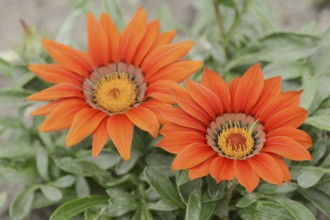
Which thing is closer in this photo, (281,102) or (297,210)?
(281,102)

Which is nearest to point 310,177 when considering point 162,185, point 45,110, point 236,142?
point 236,142

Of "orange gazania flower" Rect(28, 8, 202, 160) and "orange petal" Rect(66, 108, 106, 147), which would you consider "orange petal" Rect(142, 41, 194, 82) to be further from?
"orange petal" Rect(66, 108, 106, 147)

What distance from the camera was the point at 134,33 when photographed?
221 cm

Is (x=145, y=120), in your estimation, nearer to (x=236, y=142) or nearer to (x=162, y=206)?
(x=236, y=142)

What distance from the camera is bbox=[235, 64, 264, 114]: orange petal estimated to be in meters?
1.93

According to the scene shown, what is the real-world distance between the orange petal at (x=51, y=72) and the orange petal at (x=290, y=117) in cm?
81

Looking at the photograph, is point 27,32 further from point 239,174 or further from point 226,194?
point 239,174

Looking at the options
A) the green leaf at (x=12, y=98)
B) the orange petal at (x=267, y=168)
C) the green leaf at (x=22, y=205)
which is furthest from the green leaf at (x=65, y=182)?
the orange petal at (x=267, y=168)

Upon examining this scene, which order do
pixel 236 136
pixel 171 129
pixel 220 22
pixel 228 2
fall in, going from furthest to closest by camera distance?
pixel 220 22
pixel 228 2
pixel 236 136
pixel 171 129

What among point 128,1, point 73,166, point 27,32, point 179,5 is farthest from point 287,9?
point 73,166

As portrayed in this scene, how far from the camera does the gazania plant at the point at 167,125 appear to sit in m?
1.89

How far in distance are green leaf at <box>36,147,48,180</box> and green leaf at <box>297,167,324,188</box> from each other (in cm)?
111

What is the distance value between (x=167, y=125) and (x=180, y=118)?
51mm

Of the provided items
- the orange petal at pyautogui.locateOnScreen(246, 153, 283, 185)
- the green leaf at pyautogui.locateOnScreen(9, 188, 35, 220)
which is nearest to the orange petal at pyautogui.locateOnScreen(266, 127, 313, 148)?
the orange petal at pyautogui.locateOnScreen(246, 153, 283, 185)
